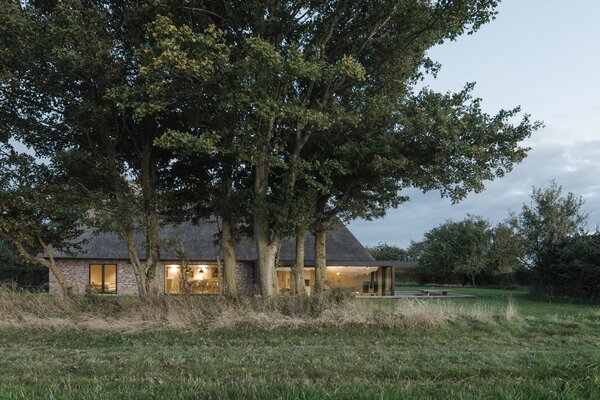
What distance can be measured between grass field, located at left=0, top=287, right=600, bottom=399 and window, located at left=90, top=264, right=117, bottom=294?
19723 millimetres

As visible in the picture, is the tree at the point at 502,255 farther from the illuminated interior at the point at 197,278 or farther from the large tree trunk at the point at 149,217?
the large tree trunk at the point at 149,217

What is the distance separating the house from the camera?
30.4 metres

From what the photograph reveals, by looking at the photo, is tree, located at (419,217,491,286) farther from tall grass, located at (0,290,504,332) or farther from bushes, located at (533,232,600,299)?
tall grass, located at (0,290,504,332)

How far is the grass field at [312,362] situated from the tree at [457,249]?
40.8m

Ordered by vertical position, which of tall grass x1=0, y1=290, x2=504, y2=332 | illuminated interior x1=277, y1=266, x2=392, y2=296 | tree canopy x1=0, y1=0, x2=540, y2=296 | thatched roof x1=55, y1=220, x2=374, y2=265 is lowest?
illuminated interior x1=277, y1=266, x2=392, y2=296

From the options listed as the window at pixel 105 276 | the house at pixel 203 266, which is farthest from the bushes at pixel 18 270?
the window at pixel 105 276

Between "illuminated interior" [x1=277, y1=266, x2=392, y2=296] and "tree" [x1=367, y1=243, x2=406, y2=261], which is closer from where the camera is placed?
"illuminated interior" [x1=277, y1=266, x2=392, y2=296]

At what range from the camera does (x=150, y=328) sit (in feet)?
39.1

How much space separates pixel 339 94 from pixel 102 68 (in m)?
6.88

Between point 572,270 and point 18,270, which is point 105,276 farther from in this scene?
point 572,270

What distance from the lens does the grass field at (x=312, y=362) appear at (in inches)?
202

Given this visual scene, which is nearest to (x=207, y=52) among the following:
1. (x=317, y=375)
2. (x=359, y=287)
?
(x=317, y=375)

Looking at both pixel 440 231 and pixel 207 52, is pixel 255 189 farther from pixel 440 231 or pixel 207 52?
pixel 440 231

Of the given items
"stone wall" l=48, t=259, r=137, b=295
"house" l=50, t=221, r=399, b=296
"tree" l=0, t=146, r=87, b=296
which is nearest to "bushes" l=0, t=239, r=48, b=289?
"stone wall" l=48, t=259, r=137, b=295
